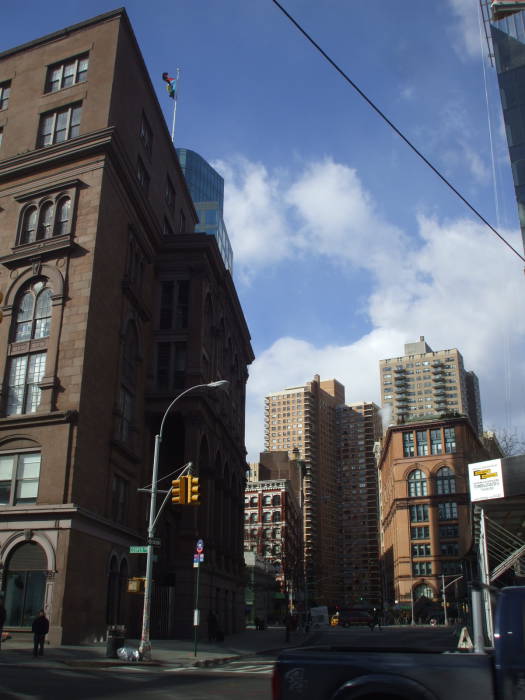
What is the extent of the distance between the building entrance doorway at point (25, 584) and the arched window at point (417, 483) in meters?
89.0

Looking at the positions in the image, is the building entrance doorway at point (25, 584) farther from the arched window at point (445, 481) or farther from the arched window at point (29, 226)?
the arched window at point (445, 481)

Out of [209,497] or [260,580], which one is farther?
[260,580]

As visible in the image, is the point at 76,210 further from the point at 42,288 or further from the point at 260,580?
the point at 260,580

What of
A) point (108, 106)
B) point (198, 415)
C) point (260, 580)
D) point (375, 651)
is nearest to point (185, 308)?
point (198, 415)

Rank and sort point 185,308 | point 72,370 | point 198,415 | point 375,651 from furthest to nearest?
point 185,308, point 198,415, point 72,370, point 375,651

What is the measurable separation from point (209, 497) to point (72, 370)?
1635cm

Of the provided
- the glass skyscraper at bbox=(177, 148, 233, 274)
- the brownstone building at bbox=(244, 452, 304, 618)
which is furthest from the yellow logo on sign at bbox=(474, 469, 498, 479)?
the glass skyscraper at bbox=(177, 148, 233, 274)

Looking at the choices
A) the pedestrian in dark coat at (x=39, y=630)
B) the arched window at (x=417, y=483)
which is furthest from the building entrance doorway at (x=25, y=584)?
the arched window at (x=417, y=483)

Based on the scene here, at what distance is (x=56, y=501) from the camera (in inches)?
1206

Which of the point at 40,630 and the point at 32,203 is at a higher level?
the point at 32,203

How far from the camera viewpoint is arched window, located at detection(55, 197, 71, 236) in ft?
122

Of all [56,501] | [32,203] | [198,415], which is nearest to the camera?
[56,501]

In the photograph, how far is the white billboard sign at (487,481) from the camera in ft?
96.0

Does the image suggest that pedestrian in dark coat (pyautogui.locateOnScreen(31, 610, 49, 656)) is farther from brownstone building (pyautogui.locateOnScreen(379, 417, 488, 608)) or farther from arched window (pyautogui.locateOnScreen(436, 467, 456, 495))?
arched window (pyautogui.locateOnScreen(436, 467, 456, 495))
